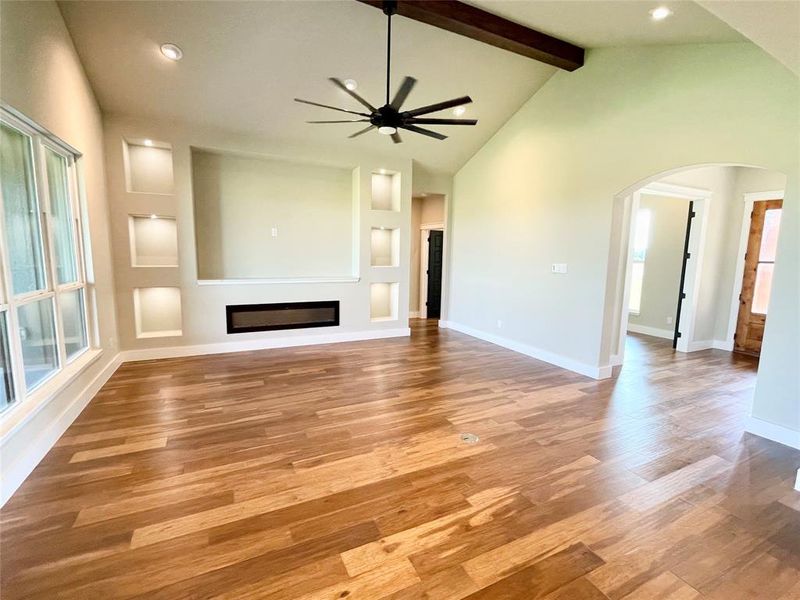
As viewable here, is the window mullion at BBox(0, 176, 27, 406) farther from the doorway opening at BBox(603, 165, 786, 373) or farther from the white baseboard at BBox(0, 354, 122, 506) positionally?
the doorway opening at BBox(603, 165, 786, 373)

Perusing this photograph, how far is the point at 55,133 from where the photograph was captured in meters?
3.00

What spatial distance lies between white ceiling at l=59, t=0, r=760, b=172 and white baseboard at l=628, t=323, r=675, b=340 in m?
4.59

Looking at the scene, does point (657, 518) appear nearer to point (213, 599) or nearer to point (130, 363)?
point (213, 599)

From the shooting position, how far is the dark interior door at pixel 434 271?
806cm

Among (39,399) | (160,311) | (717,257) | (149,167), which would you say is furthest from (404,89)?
(717,257)

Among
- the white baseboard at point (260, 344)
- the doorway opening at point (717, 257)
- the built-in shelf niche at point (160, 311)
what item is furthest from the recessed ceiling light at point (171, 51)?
the doorway opening at point (717, 257)

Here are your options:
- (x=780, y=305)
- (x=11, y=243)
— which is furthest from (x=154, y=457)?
(x=780, y=305)

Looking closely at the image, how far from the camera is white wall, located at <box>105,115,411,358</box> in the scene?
4.65 m

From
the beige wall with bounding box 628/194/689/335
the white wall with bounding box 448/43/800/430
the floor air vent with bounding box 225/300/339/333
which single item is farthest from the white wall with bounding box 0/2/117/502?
the beige wall with bounding box 628/194/689/335

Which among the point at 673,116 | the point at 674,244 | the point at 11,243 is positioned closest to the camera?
the point at 11,243

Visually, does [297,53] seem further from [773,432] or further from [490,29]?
[773,432]

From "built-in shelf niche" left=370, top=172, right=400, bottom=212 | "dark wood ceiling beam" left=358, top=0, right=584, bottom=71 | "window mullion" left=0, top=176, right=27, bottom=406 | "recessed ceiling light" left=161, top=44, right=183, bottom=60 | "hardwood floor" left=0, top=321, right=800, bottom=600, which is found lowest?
"hardwood floor" left=0, top=321, right=800, bottom=600

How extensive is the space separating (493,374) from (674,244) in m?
4.34

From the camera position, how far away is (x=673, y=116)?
3.57m
